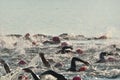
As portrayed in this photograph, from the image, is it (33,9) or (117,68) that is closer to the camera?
(117,68)

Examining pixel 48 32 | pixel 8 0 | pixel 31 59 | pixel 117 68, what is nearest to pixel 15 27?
pixel 48 32

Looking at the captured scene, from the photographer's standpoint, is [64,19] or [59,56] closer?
[59,56]

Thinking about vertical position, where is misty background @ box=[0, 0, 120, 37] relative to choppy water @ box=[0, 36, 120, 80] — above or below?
below

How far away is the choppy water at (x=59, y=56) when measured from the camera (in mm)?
14113

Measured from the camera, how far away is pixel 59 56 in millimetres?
18391

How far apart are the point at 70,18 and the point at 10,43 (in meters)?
12.4

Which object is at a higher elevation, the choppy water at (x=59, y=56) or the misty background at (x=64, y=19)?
the choppy water at (x=59, y=56)

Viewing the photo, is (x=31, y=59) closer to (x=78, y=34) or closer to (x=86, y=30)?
(x=78, y=34)

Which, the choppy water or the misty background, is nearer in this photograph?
the choppy water

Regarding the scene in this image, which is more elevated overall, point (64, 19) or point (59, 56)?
point (59, 56)

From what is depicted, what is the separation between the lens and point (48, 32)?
86.9ft

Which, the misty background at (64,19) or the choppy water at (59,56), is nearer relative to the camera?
the choppy water at (59,56)

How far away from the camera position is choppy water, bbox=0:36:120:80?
14.1 m

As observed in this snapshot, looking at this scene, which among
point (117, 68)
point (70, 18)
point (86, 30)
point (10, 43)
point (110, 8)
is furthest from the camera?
point (110, 8)
